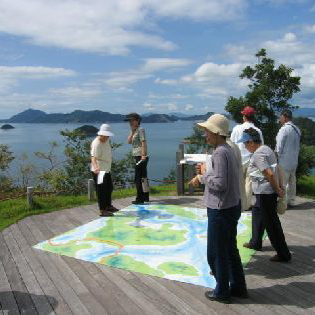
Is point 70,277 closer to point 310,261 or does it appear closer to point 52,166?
point 310,261

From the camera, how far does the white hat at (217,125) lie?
335 cm

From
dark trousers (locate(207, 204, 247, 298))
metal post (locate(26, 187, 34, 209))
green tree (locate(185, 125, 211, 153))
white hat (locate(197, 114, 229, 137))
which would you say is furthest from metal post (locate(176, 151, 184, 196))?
white hat (locate(197, 114, 229, 137))

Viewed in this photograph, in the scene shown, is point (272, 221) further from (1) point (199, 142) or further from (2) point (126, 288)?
(1) point (199, 142)

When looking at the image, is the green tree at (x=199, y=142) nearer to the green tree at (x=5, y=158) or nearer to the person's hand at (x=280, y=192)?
the person's hand at (x=280, y=192)

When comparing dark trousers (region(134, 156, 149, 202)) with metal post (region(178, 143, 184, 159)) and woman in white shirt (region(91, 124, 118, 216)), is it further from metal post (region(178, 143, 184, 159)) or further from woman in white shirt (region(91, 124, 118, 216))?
metal post (region(178, 143, 184, 159))

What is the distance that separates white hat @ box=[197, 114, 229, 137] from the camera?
11.0 feet

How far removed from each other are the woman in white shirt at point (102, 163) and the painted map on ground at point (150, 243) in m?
0.38

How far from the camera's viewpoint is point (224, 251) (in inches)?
134

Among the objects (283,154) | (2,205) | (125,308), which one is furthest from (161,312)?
(2,205)

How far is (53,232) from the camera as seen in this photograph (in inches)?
231

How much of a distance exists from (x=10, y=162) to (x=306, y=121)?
10794mm

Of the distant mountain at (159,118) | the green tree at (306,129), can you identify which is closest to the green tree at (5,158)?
the green tree at (306,129)

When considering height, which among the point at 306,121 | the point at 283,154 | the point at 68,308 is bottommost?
the point at 68,308

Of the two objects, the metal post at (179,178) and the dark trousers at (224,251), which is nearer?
the dark trousers at (224,251)
